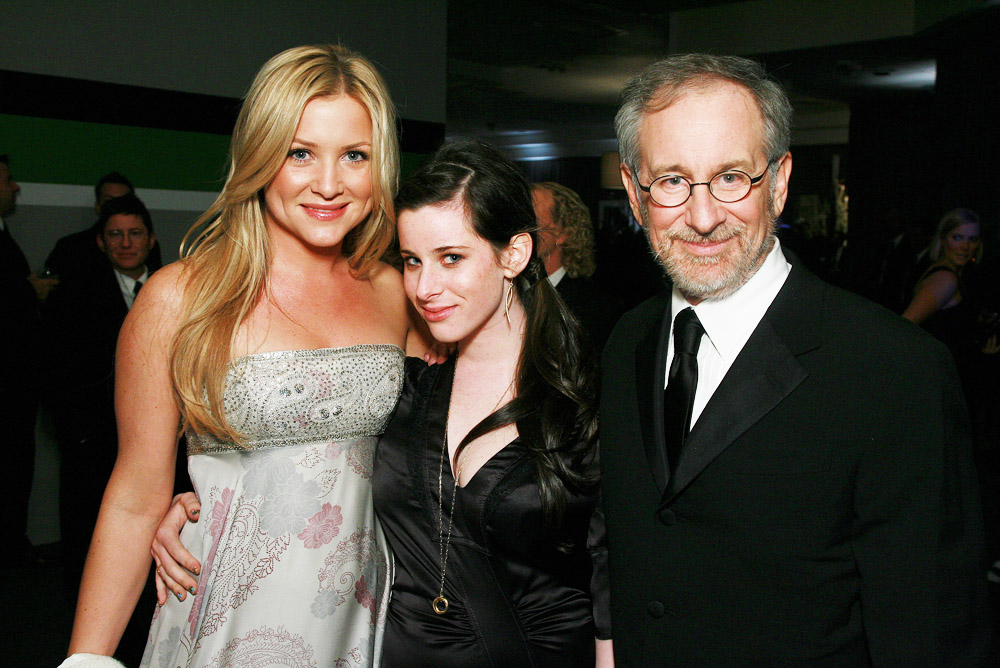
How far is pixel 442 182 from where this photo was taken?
1.73m

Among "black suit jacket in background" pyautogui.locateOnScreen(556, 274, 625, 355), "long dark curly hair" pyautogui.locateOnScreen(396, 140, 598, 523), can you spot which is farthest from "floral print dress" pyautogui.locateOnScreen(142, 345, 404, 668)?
"black suit jacket in background" pyautogui.locateOnScreen(556, 274, 625, 355)

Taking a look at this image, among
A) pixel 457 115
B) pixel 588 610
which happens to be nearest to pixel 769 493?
pixel 588 610

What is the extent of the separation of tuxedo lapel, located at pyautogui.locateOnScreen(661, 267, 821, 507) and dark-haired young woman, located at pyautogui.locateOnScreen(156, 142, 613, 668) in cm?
41

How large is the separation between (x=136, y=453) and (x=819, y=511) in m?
1.32

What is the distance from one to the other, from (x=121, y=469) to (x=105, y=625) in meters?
0.31

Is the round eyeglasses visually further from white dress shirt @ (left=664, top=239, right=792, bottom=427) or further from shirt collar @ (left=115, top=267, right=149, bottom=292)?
shirt collar @ (left=115, top=267, right=149, bottom=292)

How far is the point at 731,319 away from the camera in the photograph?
1.37 metres

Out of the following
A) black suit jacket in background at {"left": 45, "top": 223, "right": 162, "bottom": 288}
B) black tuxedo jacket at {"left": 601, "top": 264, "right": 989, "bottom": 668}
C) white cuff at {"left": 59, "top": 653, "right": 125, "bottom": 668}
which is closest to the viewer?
black tuxedo jacket at {"left": 601, "top": 264, "right": 989, "bottom": 668}

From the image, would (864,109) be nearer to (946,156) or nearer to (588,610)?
(946,156)

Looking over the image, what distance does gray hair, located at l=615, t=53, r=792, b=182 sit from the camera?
4.45 ft

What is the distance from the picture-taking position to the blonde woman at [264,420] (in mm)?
1660

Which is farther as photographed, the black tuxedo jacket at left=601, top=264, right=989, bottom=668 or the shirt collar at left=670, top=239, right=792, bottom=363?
the shirt collar at left=670, top=239, right=792, bottom=363

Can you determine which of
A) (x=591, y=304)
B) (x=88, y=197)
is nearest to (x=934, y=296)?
(x=591, y=304)

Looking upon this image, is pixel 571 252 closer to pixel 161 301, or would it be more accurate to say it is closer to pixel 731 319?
pixel 161 301
